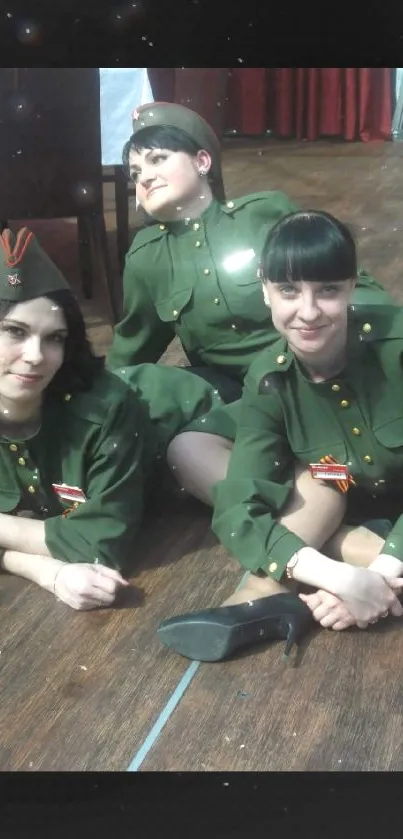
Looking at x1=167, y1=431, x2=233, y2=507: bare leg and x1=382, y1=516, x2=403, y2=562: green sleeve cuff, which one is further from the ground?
x1=167, y1=431, x2=233, y2=507: bare leg

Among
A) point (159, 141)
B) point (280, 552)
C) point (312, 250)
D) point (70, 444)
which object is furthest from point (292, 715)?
point (159, 141)

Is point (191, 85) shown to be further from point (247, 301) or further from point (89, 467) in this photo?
point (89, 467)

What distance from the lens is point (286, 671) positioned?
4.05 ft

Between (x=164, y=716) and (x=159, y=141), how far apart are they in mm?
677

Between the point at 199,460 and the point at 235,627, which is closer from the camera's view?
the point at 235,627

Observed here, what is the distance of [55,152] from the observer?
3.84 feet

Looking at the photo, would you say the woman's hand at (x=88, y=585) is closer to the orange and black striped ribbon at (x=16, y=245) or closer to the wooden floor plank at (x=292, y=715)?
the wooden floor plank at (x=292, y=715)

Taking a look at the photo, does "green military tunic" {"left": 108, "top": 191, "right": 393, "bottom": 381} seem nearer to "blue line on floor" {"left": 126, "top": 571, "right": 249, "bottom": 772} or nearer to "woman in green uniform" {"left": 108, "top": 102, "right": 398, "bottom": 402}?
"woman in green uniform" {"left": 108, "top": 102, "right": 398, "bottom": 402}

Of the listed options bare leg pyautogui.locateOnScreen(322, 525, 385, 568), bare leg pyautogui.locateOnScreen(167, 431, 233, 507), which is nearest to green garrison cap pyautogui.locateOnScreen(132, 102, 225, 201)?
bare leg pyautogui.locateOnScreen(167, 431, 233, 507)

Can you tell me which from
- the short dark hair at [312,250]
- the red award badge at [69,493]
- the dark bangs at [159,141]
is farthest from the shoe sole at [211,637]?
the dark bangs at [159,141]

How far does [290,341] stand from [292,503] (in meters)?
0.21

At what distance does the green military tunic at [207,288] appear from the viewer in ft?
3.93

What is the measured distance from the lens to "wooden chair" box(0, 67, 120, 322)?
1.15 meters
